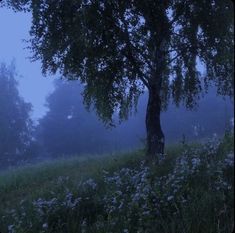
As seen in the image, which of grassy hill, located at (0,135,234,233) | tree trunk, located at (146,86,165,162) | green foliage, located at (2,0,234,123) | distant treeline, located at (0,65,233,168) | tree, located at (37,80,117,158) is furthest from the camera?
tree, located at (37,80,117,158)

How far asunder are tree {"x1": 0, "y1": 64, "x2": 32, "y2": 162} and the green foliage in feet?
65.9

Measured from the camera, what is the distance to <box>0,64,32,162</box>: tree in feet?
124

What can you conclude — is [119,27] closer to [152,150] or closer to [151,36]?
[151,36]

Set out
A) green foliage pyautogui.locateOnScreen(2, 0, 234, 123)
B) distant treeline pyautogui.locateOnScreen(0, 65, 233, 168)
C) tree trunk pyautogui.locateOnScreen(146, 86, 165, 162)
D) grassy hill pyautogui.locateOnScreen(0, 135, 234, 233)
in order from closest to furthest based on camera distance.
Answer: grassy hill pyautogui.locateOnScreen(0, 135, 234, 233) → green foliage pyautogui.locateOnScreen(2, 0, 234, 123) → tree trunk pyautogui.locateOnScreen(146, 86, 165, 162) → distant treeline pyautogui.locateOnScreen(0, 65, 233, 168)

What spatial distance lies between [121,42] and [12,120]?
30568 mm

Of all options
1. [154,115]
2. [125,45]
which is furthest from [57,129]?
[125,45]

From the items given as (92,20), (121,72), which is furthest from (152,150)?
(92,20)

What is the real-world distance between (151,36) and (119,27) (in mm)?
1361

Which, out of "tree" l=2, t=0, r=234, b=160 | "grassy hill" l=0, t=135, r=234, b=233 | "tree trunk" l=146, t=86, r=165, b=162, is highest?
"tree" l=2, t=0, r=234, b=160

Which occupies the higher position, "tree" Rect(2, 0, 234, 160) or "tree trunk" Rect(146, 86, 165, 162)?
"tree" Rect(2, 0, 234, 160)

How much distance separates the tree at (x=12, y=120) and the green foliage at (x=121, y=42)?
20.1 m

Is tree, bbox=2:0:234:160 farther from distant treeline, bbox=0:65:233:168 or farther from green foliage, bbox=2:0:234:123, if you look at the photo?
distant treeline, bbox=0:65:233:168

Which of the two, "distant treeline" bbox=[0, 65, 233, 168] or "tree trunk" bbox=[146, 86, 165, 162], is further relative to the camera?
"distant treeline" bbox=[0, 65, 233, 168]

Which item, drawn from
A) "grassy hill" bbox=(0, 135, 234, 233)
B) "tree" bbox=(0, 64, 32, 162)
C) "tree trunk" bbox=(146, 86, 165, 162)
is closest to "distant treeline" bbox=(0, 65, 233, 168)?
"tree" bbox=(0, 64, 32, 162)
